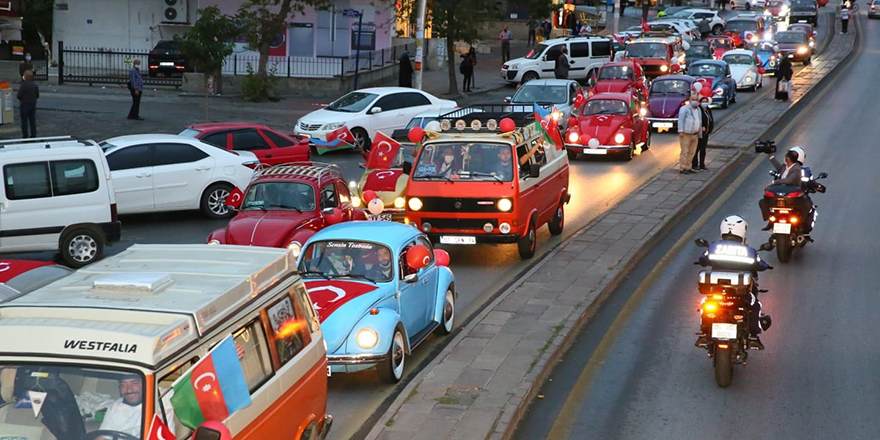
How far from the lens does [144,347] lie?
5777 millimetres

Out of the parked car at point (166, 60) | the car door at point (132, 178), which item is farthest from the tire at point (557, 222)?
the parked car at point (166, 60)

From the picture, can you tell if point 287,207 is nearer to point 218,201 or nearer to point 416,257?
point 218,201

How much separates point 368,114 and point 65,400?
22197 mm

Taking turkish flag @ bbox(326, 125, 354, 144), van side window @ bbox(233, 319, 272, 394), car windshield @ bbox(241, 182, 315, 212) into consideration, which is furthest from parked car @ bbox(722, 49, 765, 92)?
van side window @ bbox(233, 319, 272, 394)

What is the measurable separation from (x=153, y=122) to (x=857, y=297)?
21073mm

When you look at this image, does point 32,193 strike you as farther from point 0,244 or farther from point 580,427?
point 580,427

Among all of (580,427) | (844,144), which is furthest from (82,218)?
(844,144)

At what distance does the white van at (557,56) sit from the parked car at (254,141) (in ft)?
70.8

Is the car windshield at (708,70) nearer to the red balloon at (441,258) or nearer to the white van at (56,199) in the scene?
the white van at (56,199)

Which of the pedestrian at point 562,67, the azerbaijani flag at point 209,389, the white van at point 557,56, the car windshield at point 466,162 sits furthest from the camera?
the white van at point 557,56

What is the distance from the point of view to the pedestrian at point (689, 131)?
77.4 ft

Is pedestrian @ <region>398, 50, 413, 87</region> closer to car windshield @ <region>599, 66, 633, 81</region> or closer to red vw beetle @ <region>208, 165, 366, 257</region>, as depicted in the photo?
car windshield @ <region>599, 66, 633, 81</region>

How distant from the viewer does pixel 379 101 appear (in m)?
28.1

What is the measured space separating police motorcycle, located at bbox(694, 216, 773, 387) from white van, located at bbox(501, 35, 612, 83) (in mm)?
31559
